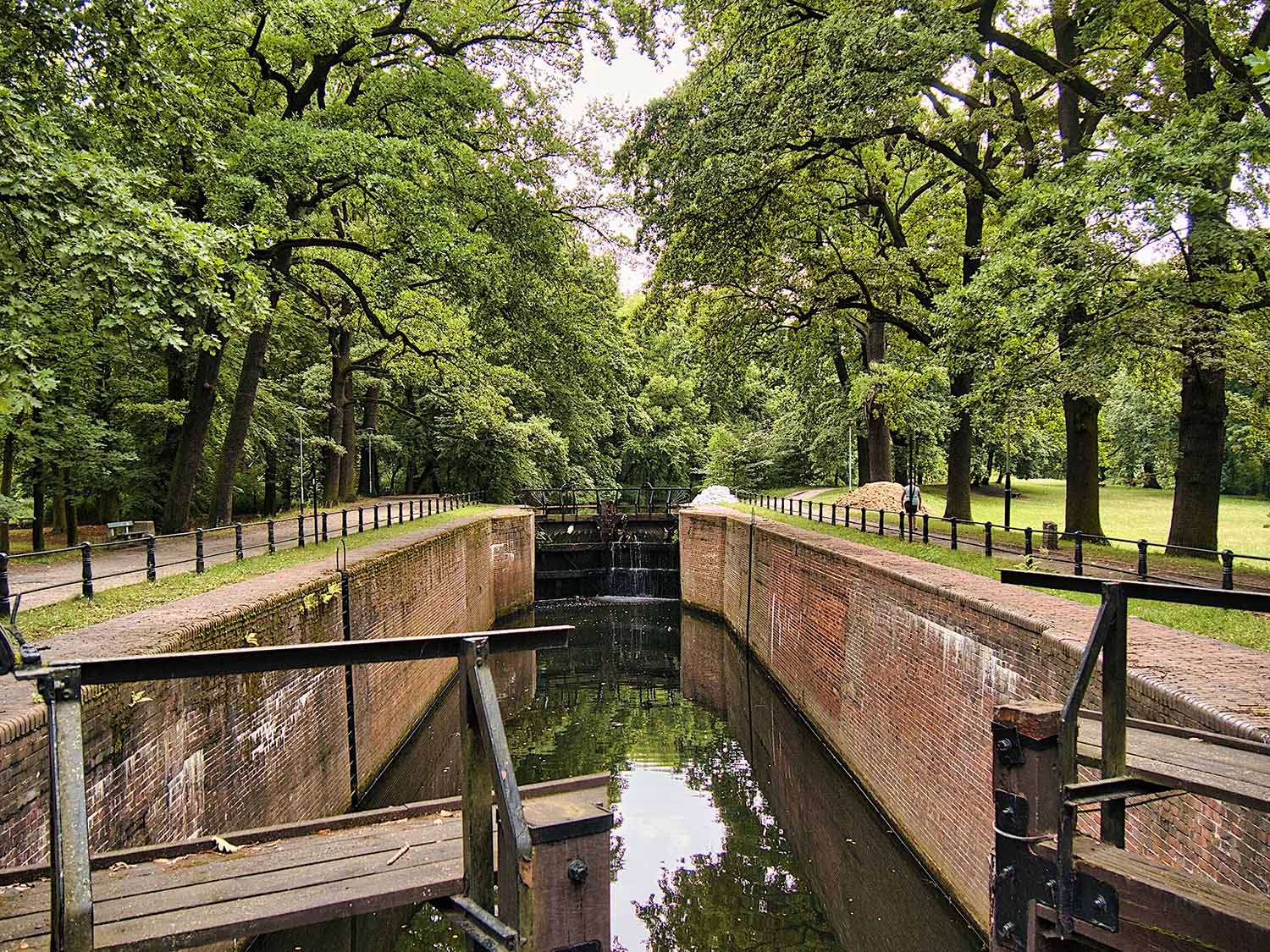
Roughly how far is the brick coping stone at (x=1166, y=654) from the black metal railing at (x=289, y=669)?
3.98 m

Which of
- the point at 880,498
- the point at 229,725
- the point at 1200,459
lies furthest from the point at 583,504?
the point at 229,725

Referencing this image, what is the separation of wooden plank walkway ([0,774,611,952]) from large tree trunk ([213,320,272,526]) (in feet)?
45.8

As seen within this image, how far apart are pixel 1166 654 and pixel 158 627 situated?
A: 8.35m

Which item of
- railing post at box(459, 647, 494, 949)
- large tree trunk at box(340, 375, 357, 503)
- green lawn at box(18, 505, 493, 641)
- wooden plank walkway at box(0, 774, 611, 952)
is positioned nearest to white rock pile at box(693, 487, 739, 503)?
large tree trunk at box(340, 375, 357, 503)

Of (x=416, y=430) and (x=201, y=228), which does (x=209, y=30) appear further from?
(x=416, y=430)

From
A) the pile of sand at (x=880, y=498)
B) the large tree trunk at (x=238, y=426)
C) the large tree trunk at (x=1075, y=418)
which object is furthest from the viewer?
the pile of sand at (x=880, y=498)

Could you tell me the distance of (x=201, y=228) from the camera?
767 cm

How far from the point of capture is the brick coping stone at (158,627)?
434cm

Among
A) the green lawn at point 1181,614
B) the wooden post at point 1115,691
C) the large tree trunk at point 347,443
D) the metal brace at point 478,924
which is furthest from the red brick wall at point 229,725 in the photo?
the large tree trunk at point 347,443

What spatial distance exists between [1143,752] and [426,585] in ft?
43.9

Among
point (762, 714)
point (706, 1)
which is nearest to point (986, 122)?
point (706, 1)

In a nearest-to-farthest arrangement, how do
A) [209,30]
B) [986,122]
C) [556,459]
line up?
[209,30]
[986,122]
[556,459]

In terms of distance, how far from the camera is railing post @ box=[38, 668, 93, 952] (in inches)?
75.6

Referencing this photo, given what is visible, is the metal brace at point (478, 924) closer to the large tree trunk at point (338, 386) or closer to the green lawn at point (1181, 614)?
the green lawn at point (1181, 614)
